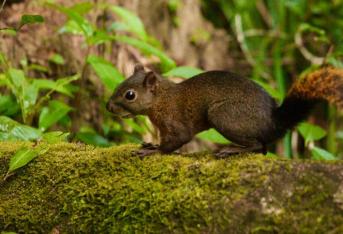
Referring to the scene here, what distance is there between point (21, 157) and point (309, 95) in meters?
1.58

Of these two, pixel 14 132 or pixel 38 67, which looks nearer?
pixel 14 132

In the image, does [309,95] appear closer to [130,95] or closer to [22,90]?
[130,95]

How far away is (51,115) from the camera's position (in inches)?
181

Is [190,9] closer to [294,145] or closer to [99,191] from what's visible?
[294,145]

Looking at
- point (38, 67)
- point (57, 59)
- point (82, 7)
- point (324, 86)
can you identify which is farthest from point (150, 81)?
point (57, 59)

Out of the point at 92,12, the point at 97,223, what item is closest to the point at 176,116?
the point at 97,223

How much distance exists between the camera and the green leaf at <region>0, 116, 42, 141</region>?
3.85 meters

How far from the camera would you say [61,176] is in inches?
120

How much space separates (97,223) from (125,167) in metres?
0.33

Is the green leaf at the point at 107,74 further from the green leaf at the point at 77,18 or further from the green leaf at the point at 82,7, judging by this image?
the green leaf at the point at 82,7

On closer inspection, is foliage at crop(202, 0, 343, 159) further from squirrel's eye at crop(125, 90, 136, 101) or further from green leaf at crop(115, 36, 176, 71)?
squirrel's eye at crop(125, 90, 136, 101)

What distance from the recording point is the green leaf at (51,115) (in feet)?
14.8

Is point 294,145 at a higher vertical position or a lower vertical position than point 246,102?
lower

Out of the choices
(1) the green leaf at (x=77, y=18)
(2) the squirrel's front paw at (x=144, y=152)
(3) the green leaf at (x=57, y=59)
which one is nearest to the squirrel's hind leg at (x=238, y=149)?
(2) the squirrel's front paw at (x=144, y=152)
